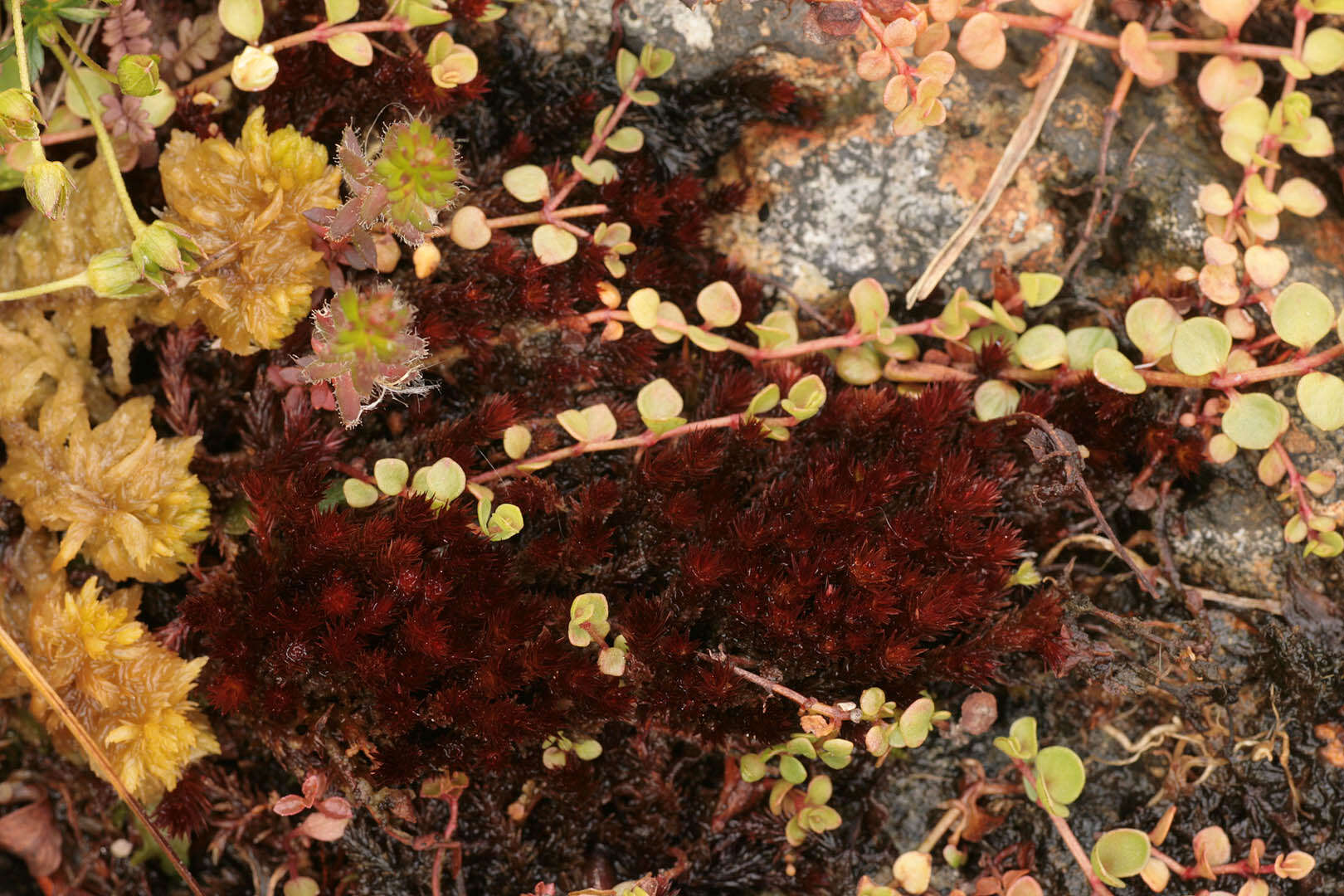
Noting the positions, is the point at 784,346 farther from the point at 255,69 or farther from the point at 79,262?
the point at 79,262

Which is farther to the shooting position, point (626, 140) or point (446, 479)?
point (626, 140)

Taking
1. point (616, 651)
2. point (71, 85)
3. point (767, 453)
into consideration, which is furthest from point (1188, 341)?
point (71, 85)

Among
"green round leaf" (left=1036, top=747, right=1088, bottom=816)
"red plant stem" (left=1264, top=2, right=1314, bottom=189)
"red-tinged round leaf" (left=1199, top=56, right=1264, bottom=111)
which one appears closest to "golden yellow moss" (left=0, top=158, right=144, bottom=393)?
"green round leaf" (left=1036, top=747, right=1088, bottom=816)

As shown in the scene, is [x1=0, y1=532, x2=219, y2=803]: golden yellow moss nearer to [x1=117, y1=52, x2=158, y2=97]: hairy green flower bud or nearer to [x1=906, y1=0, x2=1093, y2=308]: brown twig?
[x1=117, y1=52, x2=158, y2=97]: hairy green flower bud

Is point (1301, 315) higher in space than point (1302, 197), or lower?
lower

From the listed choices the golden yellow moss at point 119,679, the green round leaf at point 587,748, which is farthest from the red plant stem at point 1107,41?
the golden yellow moss at point 119,679

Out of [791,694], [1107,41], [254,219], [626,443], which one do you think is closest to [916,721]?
[791,694]

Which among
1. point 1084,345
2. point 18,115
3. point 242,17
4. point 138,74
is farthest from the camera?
point 1084,345
